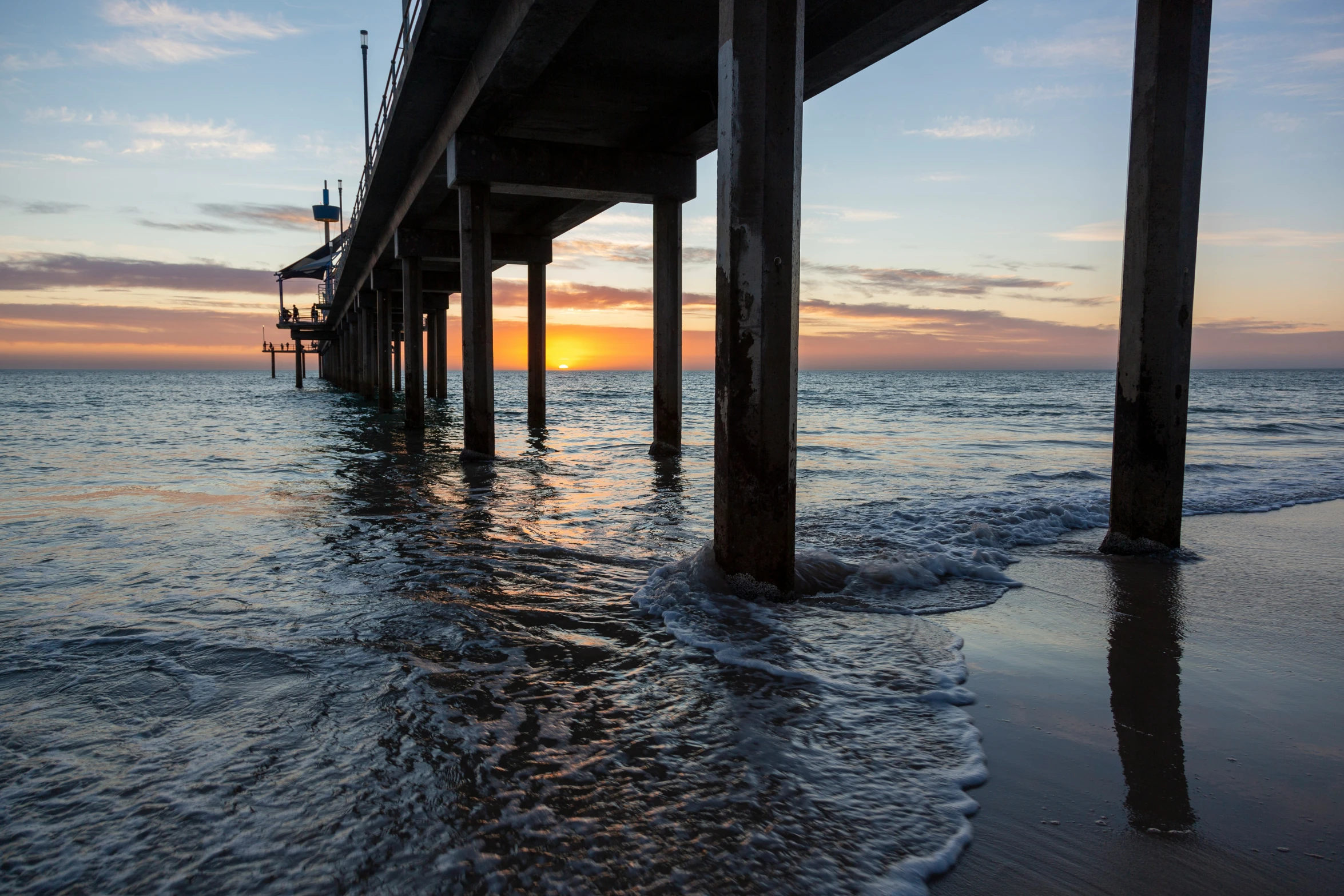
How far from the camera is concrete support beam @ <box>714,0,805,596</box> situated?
453 centimetres

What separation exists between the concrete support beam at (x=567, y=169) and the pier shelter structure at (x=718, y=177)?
4 centimetres

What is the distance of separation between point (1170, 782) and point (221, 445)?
1681cm

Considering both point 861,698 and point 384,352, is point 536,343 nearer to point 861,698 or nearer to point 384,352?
point 384,352

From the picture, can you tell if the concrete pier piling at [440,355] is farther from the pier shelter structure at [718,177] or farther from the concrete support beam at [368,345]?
the pier shelter structure at [718,177]

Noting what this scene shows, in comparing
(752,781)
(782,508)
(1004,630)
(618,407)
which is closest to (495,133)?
(782,508)

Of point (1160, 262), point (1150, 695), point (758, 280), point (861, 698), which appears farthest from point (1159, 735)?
point (1160, 262)

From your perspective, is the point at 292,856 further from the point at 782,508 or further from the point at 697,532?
the point at 697,532

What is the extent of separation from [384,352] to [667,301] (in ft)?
55.7

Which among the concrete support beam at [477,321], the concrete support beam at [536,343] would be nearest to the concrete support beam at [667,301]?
the concrete support beam at [477,321]

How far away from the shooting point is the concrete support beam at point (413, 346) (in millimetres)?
20062

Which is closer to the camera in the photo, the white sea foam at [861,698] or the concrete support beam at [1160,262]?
the white sea foam at [861,698]

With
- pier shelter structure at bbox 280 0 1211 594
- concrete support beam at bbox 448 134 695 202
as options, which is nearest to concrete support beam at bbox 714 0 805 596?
pier shelter structure at bbox 280 0 1211 594

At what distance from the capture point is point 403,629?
4.17 metres

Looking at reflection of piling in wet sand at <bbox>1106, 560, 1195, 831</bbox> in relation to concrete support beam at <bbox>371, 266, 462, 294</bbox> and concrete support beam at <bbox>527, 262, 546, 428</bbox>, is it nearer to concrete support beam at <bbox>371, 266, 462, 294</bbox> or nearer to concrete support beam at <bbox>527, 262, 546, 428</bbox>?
concrete support beam at <bbox>527, 262, 546, 428</bbox>
